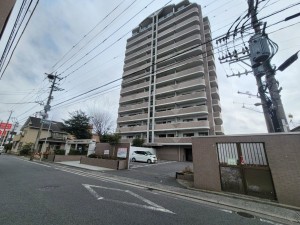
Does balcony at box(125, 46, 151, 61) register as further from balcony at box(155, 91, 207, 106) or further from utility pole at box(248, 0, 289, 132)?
utility pole at box(248, 0, 289, 132)

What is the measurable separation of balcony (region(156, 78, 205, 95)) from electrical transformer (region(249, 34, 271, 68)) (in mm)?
21821

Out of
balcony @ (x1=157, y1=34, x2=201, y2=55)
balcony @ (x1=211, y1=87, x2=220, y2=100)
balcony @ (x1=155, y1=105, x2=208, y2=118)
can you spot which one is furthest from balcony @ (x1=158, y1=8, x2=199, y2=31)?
balcony @ (x1=155, y1=105, x2=208, y2=118)

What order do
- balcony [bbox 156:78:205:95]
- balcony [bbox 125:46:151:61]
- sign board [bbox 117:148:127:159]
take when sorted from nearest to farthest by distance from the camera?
sign board [bbox 117:148:127:159], balcony [bbox 156:78:205:95], balcony [bbox 125:46:151:61]

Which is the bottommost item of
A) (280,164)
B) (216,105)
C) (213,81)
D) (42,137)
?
(280,164)

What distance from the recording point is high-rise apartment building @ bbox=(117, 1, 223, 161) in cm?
3044

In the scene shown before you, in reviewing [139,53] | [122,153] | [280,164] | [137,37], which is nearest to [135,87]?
[139,53]

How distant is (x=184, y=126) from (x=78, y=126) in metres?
21.8

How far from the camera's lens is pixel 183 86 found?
33.2 meters

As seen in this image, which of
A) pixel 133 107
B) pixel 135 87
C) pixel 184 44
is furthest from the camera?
pixel 135 87

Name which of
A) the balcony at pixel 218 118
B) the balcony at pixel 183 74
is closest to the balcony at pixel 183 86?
the balcony at pixel 183 74

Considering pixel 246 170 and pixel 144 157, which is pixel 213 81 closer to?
pixel 144 157

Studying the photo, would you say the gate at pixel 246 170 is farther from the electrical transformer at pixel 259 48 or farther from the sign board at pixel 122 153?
the sign board at pixel 122 153

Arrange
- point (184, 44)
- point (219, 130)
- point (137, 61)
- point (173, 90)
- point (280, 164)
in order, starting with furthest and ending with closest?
point (137, 61), point (184, 44), point (173, 90), point (219, 130), point (280, 164)

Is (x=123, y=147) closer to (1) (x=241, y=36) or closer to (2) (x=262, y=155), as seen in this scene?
(2) (x=262, y=155)
